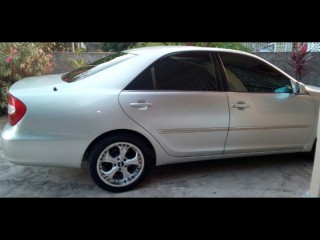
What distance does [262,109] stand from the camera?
10.8 feet

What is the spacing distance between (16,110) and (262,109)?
263cm

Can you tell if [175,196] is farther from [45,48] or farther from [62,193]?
[45,48]

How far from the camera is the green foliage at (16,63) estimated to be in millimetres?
5352

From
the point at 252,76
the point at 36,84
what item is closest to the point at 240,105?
the point at 252,76

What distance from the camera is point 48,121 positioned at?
271 centimetres

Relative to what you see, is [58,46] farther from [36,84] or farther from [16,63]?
[36,84]

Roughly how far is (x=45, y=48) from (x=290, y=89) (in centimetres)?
509

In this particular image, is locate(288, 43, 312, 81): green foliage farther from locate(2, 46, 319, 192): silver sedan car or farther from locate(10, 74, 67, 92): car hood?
locate(10, 74, 67, 92): car hood

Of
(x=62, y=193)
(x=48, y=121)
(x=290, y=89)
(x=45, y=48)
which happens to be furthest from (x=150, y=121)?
(x=45, y=48)

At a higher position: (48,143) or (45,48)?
(45,48)

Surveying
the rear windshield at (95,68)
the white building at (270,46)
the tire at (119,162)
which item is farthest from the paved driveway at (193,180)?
the white building at (270,46)

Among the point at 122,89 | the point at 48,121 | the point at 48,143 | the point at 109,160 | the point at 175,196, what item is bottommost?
the point at 175,196

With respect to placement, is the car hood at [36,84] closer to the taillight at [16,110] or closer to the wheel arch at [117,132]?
the taillight at [16,110]

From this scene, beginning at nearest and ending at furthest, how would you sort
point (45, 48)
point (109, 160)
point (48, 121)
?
point (48, 121), point (109, 160), point (45, 48)
